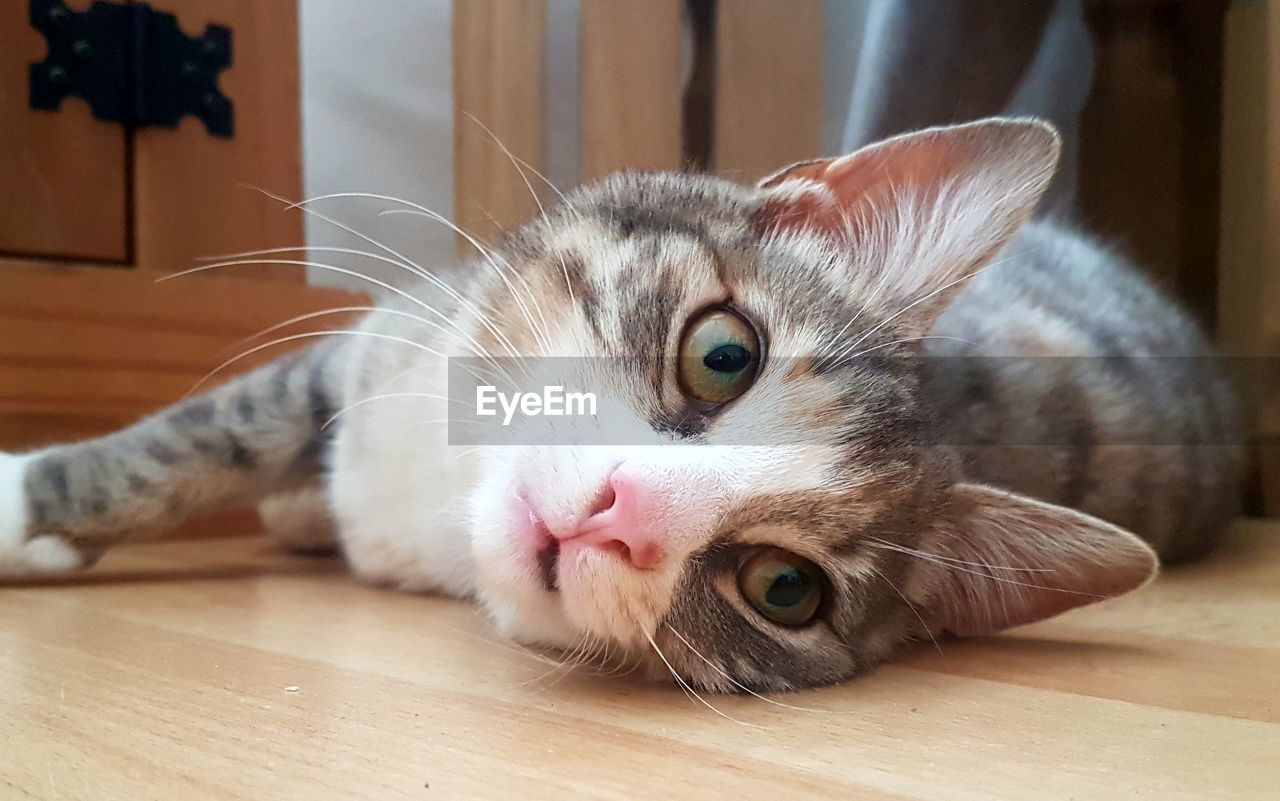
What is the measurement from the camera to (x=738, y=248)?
947 mm

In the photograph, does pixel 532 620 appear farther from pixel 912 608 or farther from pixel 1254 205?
pixel 1254 205

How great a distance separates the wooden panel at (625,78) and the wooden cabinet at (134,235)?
555mm

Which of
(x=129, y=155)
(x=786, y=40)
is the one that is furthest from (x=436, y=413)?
(x=786, y=40)

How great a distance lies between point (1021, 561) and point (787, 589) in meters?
0.29

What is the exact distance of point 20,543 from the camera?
1.16 meters

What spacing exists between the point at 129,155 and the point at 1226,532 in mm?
2082

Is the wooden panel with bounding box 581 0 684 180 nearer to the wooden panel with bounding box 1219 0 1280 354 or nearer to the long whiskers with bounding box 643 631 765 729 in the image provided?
the long whiskers with bounding box 643 631 765 729

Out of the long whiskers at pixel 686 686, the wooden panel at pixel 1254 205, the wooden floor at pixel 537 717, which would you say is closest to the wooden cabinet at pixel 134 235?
the wooden floor at pixel 537 717

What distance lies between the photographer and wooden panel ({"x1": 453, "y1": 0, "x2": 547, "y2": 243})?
1.80 metres

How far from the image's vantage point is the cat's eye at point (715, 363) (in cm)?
85

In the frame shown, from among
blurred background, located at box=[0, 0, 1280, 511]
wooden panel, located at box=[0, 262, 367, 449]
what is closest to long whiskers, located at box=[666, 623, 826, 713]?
blurred background, located at box=[0, 0, 1280, 511]

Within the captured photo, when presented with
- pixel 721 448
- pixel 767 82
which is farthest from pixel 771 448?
pixel 767 82

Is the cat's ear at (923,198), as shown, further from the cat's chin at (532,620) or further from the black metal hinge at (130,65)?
the black metal hinge at (130,65)

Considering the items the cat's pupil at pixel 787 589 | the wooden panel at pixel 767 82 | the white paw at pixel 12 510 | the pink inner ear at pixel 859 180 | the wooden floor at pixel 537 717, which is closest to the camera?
the wooden floor at pixel 537 717
